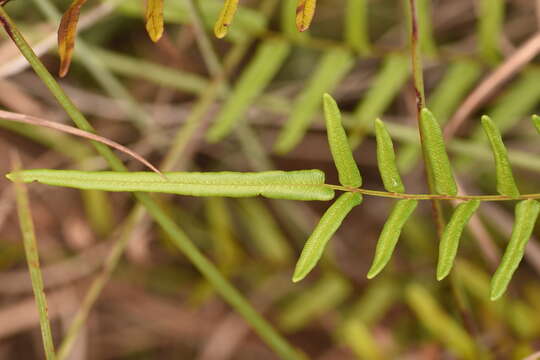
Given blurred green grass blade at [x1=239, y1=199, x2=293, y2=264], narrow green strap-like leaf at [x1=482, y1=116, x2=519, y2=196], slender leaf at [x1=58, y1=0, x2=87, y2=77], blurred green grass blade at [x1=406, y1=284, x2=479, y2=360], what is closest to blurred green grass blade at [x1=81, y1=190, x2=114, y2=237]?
blurred green grass blade at [x1=239, y1=199, x2=293, y2=264]

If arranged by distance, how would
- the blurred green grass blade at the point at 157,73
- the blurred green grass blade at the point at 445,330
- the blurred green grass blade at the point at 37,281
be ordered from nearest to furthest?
the blurred green grass blade at the point at 37,281 → the blurred green grass blade at the point at 445,330 → the blurred green grass blade at the point at 157,73

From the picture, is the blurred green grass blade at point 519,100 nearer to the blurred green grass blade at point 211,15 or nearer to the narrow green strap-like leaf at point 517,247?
the blurred green grass blade at point 211,15

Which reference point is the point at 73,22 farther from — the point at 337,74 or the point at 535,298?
the point at 535,298

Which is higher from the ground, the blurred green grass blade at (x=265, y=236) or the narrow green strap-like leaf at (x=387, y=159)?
the blurred green grass blade at (x=265, y=236)

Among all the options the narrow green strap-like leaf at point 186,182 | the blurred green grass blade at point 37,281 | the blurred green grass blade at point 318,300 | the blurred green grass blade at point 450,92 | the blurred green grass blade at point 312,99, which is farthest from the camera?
the blurred green grass blade at point 318,300

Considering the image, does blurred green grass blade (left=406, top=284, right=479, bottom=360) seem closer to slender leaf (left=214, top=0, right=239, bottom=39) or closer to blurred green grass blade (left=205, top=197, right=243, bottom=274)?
blurred green grass blade (left=205, top=197, right=243, bottom=274)

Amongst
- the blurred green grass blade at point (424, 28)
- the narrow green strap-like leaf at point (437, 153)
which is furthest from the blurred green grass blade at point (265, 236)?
the narrow green strap-like leaf at point (437, 153)

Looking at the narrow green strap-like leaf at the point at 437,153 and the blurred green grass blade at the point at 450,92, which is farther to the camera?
the blurred green grass blade at the point at 450,92

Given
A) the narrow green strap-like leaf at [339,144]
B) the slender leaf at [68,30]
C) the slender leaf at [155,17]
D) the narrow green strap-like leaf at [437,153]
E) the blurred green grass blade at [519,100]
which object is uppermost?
the blurred green grass blade at [519,100]
